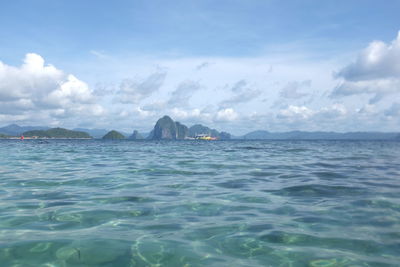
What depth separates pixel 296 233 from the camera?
834cm

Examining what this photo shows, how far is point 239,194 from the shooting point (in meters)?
13.4

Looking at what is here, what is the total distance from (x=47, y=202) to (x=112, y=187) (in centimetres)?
372

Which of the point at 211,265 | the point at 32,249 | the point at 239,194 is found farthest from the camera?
the point at 239,194

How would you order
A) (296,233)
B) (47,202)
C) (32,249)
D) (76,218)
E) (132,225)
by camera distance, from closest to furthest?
(32,249) → (296,233) → (132,225) → (76,218) → (47,202)

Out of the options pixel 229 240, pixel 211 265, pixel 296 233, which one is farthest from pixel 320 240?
pixel 211 265

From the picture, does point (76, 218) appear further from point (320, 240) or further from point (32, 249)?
point (320, 240)

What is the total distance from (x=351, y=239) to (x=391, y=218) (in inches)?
119

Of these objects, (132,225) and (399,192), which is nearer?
(132,225)

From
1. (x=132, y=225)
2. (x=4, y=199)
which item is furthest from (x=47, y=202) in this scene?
(x=132, y=225)

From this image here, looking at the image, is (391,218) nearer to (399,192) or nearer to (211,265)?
(399,192)

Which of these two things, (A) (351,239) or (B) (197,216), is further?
(B) (197,216)

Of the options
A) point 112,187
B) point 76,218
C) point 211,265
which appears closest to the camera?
point 211,265

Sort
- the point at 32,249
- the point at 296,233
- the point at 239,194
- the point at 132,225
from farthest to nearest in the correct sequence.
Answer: the point at 239,194 → the point at 132,225 → the point at 296,233 → the point at 32,249

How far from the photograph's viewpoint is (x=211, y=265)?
6.34 m
